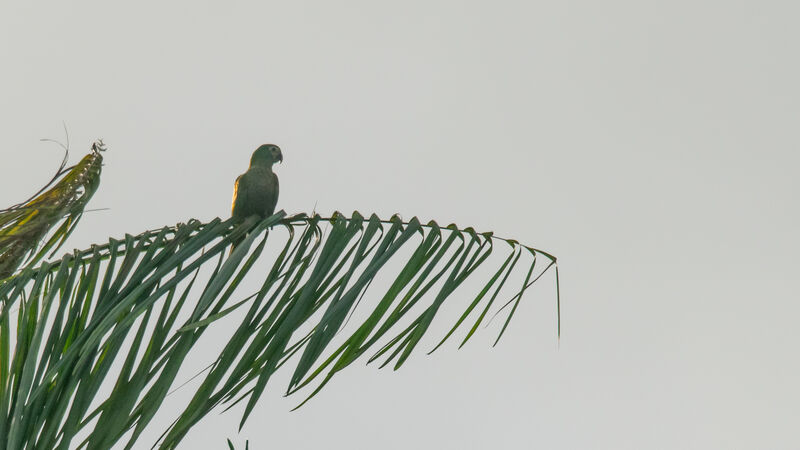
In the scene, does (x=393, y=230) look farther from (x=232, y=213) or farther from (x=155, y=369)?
(x=232, y=213)

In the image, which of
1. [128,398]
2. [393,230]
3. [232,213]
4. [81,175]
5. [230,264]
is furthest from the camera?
[232,213]

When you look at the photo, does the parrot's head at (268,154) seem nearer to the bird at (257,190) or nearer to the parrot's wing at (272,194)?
the bird at (257,190)

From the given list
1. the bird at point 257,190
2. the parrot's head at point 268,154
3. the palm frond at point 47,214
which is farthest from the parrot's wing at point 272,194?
the palm frond at point 47,214

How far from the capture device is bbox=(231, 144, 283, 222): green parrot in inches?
233

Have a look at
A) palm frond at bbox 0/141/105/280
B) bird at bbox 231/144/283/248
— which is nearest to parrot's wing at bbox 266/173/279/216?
bird at bbox 231/144/283/248

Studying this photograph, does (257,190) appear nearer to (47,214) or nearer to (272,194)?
(272,194)

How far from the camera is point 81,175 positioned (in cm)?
363

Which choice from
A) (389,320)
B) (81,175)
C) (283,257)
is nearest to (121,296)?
(283,257)

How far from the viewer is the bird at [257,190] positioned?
19.4 ft

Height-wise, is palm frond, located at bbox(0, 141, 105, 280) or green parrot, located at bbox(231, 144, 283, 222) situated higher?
green parrot, located at bbox(231, 144, 283, 222)

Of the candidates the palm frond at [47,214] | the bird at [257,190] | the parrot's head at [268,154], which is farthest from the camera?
the parrot's head at [268,154]

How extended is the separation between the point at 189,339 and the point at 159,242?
47cm

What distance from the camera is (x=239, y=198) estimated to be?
6.02 m

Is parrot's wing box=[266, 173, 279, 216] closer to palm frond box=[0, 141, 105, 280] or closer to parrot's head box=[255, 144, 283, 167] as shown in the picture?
parrot's head box=[255, 144, 283, 167]
